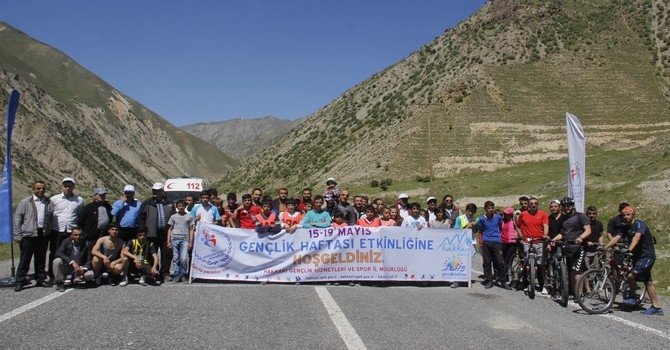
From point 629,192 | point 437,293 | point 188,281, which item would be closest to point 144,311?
point 188,281

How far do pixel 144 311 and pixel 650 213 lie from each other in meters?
19.3

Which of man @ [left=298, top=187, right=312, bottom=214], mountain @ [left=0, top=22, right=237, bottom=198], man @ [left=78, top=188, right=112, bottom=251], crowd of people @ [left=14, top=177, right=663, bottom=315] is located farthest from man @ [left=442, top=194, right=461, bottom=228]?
mountain @ [left=0, top=22, right=237, bottom=198]

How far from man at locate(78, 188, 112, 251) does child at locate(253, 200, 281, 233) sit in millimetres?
2852

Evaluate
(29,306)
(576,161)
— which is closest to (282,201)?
(29,306)

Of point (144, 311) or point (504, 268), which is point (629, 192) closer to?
point (504, 268)

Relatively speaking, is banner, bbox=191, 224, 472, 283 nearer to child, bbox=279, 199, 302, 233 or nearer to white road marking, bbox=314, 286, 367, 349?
child, bbox=279, 199, 302, 233

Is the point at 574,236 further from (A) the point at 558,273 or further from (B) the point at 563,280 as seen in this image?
(B) the point at 563,280

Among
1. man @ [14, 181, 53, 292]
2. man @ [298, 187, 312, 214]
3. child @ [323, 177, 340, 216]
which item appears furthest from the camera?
child @ [323, 177, 340, 216]

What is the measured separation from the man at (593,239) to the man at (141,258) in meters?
7.80

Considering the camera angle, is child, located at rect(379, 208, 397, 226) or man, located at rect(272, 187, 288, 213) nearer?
child, located at rect(379, 208, 397, 226)

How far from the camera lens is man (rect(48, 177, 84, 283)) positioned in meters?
10.3

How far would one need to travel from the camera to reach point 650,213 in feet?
68.9

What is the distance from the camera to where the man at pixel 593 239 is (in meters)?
9.88

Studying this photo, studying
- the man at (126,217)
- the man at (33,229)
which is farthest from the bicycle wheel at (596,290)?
the man at (33,229)
